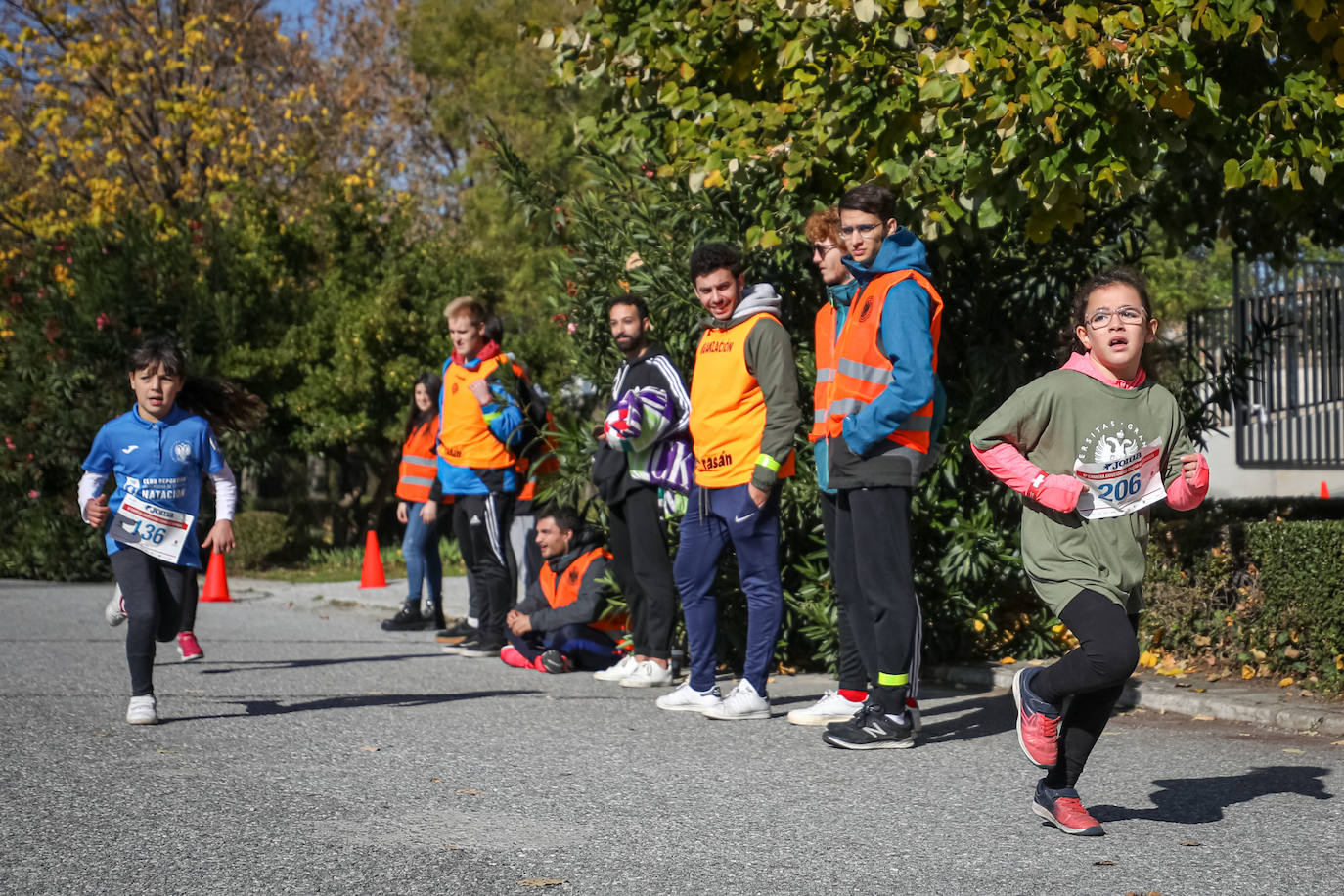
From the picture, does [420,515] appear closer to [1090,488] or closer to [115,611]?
[115,611]

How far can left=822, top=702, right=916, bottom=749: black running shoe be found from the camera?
19.5 feet

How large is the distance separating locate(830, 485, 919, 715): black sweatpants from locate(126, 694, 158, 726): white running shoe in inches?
127

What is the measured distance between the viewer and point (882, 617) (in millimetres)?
5957

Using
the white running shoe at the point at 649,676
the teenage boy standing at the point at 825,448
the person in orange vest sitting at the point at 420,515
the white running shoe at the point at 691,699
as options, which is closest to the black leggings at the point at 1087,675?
the teenage boy standing at the point at 825,448

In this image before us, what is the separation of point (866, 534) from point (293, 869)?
2700 mm

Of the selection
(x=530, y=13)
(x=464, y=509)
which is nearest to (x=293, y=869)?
(x=464, y=509)

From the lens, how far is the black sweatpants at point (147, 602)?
680cm

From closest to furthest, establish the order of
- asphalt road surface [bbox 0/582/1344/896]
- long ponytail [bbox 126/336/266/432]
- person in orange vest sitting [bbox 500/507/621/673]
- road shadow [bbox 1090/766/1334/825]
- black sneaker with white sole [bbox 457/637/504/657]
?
1. asphalt road surface [bbox 0/582/1344/896]
2. road shadow [bbox 1090/766/1334/825]
3. long ponytail [bbox 126/336/266/432]
4. person in orange vest sitting [bbox 500/507/621/673]
5. black sneaker with white sole [bbox 457/637/504/657]

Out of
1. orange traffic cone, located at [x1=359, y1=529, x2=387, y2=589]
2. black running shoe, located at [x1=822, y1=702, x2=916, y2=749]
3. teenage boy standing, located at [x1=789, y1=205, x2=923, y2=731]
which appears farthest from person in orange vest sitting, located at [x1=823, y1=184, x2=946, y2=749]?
orange traffic cone, located at [x1=359, y1=529, x2=387, y2=589]

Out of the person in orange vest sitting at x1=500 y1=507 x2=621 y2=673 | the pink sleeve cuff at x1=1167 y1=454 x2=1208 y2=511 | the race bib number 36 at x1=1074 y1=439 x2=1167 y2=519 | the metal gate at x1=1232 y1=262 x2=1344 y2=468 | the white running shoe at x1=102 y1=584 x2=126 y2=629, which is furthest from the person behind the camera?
the metal gate at x1=1232 y1=262 x2=1344 y2=468

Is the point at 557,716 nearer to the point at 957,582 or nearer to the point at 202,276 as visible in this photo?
the point at 957,582

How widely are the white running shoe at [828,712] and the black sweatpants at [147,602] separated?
293 cm

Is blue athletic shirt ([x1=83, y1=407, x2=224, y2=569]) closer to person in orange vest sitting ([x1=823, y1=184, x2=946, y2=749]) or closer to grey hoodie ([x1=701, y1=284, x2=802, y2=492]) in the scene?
grey hoodie ([x1=701, y1=284, x2=802, y2=492])

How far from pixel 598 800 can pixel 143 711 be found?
2.68m
